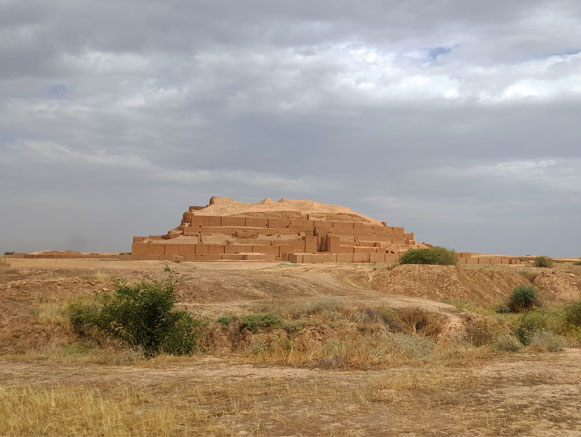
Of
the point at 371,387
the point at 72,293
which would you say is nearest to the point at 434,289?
the point at 72,293

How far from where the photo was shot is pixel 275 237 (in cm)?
4212

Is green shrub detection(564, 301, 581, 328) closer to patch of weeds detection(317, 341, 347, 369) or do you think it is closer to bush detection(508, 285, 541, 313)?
bush detection(508, 285, 541, 313)

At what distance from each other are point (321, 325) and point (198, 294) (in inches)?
214

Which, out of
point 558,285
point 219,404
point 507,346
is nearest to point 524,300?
point 558,285

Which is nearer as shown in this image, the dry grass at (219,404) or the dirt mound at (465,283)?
the dry grass at (219,404)

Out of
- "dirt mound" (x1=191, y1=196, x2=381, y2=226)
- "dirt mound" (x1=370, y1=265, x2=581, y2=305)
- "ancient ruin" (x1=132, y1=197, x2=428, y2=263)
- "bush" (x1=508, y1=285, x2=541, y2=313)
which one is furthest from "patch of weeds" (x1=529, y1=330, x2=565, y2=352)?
"dirt mound" (x1=191, y1=196, x2=381, y2=226)

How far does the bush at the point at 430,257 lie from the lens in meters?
30.8

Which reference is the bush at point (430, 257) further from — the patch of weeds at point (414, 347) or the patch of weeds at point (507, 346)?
the patch of weeds at point (507, 346)

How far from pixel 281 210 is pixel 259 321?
36990 millimetres

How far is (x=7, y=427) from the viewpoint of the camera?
4508 millimetres

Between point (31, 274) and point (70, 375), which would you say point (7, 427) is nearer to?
point (70, 375)

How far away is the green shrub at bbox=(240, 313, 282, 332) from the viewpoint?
11875 mm

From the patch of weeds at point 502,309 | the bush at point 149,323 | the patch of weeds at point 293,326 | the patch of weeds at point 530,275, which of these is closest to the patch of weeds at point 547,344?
the patch of weeds at point 293,326

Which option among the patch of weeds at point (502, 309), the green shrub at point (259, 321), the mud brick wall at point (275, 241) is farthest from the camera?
the mud brick wall at point (275, 241)
